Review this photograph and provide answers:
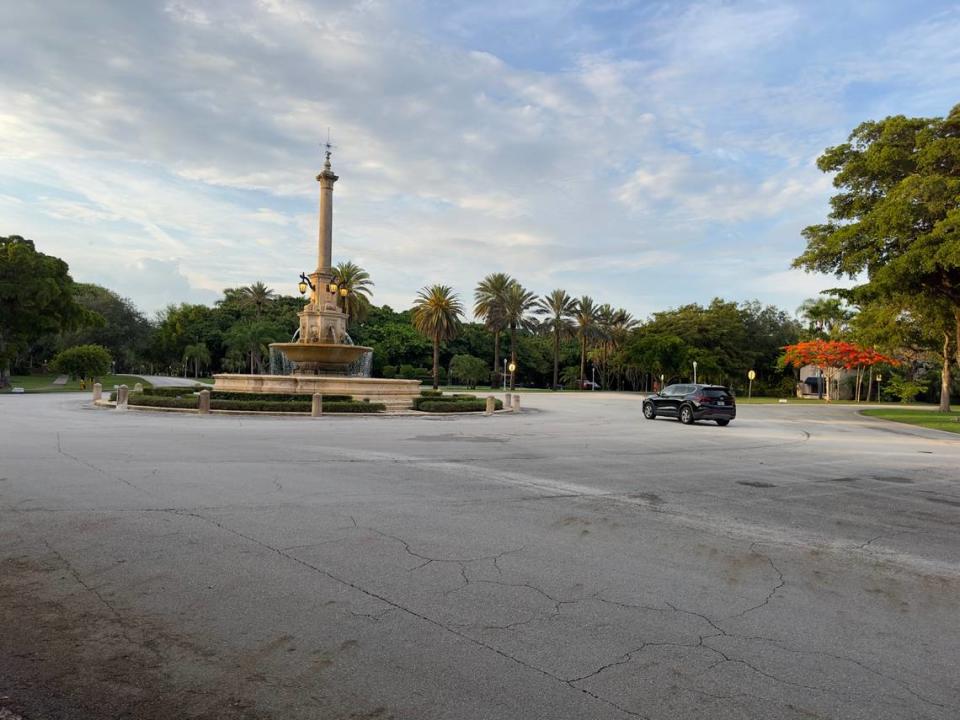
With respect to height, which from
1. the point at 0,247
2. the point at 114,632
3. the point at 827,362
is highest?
the point at 0,247

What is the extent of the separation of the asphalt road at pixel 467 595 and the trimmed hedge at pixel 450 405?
1752cm

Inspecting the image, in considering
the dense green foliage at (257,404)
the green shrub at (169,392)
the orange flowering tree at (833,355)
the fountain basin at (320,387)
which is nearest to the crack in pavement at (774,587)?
the dense green foliage at (257,404)

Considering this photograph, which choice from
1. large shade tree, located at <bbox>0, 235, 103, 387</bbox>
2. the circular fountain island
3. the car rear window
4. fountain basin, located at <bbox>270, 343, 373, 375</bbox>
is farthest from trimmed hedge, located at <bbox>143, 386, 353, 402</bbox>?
large shade tree, located at <bbox>0, 235, 103, 387</bbox>

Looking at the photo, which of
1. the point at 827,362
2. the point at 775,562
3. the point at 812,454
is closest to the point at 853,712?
the point at 775,562

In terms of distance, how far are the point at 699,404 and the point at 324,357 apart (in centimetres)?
1786

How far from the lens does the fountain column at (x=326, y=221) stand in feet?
120

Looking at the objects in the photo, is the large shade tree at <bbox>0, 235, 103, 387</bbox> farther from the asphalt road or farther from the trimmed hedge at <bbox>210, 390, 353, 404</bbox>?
the asphalt road

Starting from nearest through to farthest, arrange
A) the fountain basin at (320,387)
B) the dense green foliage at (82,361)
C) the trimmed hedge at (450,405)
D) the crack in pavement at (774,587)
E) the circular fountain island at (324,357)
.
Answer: the crack in pavement at (774,587)
the trimmed hedge at (450,405)
the fountain basin at (320,387)
the circular fountain island at (324,357)
the dense green foliage at (82,361)

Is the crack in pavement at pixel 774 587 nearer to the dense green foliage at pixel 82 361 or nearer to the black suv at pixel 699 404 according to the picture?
the black suv at pixel 699 404

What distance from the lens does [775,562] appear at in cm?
581

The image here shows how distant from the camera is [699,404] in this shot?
2466 cm

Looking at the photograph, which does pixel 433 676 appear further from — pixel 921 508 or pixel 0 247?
pixel 0 247

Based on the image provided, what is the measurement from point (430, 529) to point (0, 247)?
54.7 m

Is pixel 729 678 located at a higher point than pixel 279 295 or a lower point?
lower
